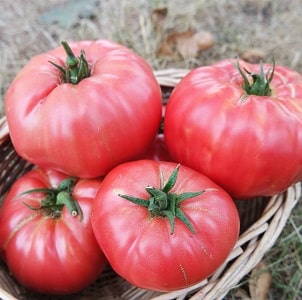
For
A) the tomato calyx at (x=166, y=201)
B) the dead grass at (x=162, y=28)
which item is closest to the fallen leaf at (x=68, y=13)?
the dead grass at (x=162, y=28)

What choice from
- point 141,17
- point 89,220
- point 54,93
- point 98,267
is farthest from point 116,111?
point 141,17

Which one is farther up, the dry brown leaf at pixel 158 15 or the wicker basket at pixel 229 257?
the dry brown leaf at pixel 158 15

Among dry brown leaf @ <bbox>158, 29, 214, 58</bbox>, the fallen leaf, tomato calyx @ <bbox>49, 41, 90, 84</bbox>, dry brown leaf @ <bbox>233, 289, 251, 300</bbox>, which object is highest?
tomato calyx @ <bbox>49, 41, 90, 84</bbox>

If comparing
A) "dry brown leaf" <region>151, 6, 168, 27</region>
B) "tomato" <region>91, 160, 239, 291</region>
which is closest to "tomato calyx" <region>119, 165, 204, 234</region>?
"tomato" <region>91, 160, 239, 291</region>

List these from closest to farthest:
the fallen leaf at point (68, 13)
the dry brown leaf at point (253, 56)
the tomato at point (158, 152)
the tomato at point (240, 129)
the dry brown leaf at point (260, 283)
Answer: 1. the tomato at point (240, 129)
2. the tomato at point (158, 152)
3. the dry brown leaf at point (260, 283)
4. the dry brown leaf at point (253, 56)
5. the fallen leaf at point (68, 13)

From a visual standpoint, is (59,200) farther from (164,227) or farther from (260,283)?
(260,283)

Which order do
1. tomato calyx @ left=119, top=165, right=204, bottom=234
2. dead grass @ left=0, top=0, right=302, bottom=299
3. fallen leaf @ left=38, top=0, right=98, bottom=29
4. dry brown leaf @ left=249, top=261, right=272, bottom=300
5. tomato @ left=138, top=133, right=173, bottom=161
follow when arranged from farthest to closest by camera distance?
1. fallen leaf @ left=38, top=0, right=98, bottom=29
2. dead grass @ left=0, top=0, right=302, bottom=299
3. dry brown leaf @ left=249, top=261, right=272, bottom=300
4. tomato @ left=138, top=133, right=173, bottom=161
5. tomato calyx @ left=119, top=165, right=204, bottom=234

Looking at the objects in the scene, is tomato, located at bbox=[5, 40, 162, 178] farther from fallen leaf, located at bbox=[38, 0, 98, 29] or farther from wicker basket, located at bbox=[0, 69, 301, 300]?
fallen leaf, located at bbox=[38, 0, 98, 29]

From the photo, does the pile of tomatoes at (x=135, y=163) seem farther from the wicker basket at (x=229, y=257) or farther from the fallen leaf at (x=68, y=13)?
the fallen leaf at (x=68, y=13)
